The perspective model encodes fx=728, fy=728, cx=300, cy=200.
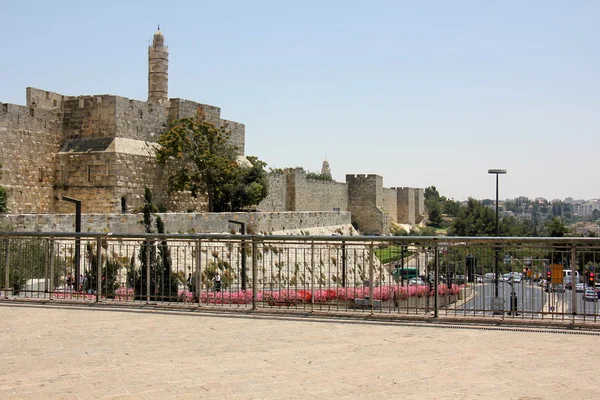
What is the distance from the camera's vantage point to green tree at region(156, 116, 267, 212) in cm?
2422

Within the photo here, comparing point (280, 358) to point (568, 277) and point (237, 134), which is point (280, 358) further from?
point (237, 134)

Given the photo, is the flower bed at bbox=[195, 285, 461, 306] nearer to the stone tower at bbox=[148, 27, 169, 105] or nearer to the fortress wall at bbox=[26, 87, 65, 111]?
the fortress wall at bbox=[26, 87, 65, 111]

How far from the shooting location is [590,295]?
7145mm

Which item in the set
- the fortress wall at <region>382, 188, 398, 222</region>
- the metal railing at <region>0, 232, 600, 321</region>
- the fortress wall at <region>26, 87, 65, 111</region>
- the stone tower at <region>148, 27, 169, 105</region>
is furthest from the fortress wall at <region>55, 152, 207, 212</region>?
the fortress wall at <region>382, 188, 398, 222</region>

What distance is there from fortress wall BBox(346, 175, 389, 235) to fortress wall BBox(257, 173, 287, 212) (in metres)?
11.5

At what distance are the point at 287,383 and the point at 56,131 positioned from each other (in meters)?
20.3

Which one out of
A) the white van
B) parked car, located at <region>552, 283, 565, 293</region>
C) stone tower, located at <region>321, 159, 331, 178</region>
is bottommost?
parked car, located at <region>552, 283, 565, 293</region>

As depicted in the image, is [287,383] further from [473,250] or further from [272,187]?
[272,187]

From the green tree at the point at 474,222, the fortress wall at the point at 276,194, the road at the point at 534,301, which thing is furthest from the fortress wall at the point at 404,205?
the road at the point at 534,301

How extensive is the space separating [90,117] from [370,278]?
17.5 metres

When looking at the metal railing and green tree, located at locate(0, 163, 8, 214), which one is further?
green tree, located at locate(0, 163, 8, 214)

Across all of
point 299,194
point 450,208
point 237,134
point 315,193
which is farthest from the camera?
point 450,208

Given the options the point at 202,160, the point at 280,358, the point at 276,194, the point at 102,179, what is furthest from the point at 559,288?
the point at 276,194

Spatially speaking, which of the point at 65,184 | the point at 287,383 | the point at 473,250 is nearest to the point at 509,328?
the point at 473,250
